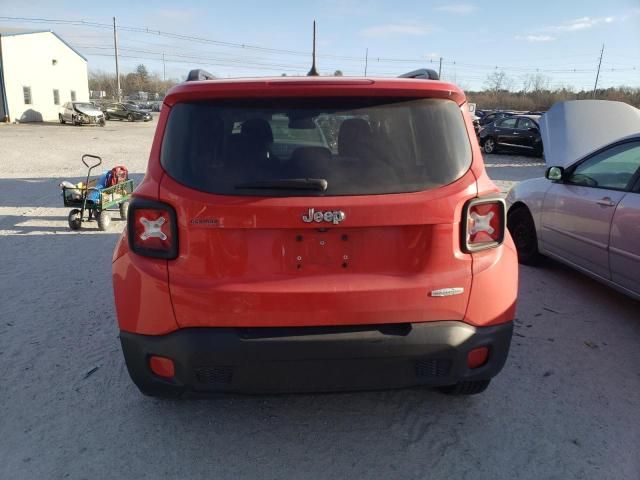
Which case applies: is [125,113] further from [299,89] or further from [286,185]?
[286,185]

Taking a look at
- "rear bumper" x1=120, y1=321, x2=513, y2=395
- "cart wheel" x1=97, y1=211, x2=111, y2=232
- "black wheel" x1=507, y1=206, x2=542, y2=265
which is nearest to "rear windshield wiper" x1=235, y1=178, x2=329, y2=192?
"rear bumper" x1=120, y1=321, x2=513, y2=395

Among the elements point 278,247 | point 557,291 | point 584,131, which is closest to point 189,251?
point 278,247

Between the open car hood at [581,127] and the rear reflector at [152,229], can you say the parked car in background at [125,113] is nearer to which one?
the open car hood at [581,127]

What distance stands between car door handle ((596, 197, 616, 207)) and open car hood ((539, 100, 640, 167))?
72.4 inches

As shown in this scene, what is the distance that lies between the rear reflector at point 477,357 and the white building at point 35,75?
137ft

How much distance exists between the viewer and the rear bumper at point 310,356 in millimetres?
2205

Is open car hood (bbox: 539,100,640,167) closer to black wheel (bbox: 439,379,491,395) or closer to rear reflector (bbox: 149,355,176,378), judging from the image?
black wheel (bbox: 439,379,491,395)

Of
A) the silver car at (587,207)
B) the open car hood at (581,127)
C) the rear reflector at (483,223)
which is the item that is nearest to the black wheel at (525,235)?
the silver car at (587,207)

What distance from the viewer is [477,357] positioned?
2.43 m

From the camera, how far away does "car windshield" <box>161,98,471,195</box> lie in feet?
7.26

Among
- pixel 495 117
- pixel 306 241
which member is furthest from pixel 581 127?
pixel 495 117

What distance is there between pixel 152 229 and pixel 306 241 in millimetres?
710

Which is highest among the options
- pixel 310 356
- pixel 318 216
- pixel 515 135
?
pixel 318 216

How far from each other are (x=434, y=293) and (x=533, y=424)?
1.13m
